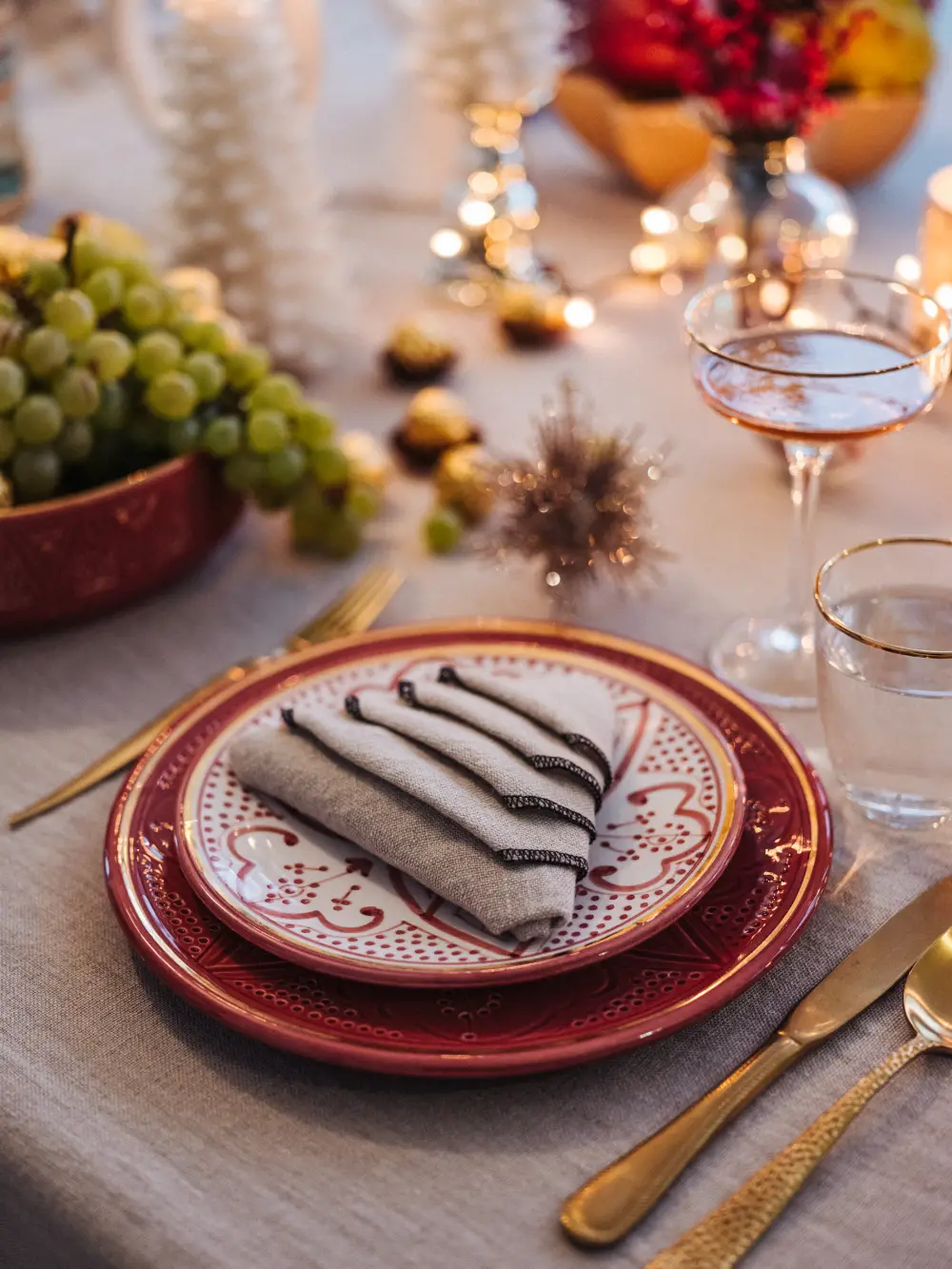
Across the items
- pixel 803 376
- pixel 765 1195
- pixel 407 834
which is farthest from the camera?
pixel 803 376

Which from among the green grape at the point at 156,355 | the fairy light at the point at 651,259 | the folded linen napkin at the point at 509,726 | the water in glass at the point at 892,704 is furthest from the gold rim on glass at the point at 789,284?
the fairy light at the point at 651,259

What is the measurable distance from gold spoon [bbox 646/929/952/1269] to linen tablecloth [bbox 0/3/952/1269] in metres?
0.01

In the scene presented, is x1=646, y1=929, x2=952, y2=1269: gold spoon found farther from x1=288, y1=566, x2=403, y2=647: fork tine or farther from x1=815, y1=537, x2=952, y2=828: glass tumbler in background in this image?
x1=288, y1=566, x2=403, y2=647: fork tine

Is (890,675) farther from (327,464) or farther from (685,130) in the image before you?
(685,130)

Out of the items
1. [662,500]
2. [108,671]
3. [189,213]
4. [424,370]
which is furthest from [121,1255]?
[189,213]

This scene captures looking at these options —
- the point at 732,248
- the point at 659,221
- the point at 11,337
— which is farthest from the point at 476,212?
the point at 11,337

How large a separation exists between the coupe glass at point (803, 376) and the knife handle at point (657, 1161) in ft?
0.95

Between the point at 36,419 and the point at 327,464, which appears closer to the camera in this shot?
the point at 36,419

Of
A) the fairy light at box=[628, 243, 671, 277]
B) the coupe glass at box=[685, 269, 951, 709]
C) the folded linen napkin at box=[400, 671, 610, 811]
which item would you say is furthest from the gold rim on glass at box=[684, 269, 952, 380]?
the fairy light at box=[628, 243, 671, 277]

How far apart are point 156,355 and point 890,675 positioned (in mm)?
509

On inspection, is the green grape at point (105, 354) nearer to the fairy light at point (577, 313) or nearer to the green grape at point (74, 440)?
the green grape at point (74, 440)

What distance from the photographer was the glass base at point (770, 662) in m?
0.81

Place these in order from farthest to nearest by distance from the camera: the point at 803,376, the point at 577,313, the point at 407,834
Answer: the point at 577,313 → the point at 803,376 → the point at 407,834

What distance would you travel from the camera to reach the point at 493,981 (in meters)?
0.55
